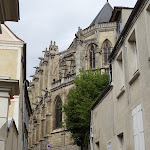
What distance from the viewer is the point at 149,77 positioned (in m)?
5.91

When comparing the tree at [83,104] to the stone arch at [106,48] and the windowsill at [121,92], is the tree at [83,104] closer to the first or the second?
the stone arch at [106,48]

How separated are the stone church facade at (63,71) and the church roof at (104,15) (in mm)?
220

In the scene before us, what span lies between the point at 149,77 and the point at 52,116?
28.8 metres

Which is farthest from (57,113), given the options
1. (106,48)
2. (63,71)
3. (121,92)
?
(121,92)

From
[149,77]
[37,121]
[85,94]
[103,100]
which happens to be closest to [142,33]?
[149,77]

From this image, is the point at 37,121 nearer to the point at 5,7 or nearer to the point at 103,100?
the point at 103,100

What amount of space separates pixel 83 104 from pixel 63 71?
14.8 m

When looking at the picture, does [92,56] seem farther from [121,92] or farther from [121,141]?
[121,92]

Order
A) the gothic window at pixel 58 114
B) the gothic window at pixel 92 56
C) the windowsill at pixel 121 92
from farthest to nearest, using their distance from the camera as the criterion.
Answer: the gothic window at pixel 92 56 → the gothic window at pixel 58 114 → the windowsill at pixel 121 92

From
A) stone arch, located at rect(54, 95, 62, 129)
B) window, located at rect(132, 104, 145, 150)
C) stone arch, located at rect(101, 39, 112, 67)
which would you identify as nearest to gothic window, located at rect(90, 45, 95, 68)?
stone arch, located at rect(101, 39, 112, 67)

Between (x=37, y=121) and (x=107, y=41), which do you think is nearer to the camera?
(x=107, y=41)

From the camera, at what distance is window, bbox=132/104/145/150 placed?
6.24 meters

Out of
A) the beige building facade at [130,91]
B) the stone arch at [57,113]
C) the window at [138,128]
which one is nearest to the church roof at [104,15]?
the stone arch at [57,113]

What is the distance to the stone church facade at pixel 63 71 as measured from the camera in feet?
105
